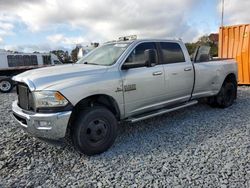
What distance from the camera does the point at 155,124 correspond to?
17.8 feet

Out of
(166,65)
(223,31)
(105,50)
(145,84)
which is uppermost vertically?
(223,31)

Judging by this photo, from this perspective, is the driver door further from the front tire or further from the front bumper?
the front bumper

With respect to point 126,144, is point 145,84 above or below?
above

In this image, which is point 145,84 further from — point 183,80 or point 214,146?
point 214,146

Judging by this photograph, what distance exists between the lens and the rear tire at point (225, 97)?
663 centimetres

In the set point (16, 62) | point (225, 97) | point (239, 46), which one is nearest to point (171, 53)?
point (225, 97)

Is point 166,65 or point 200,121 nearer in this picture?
point 166,65

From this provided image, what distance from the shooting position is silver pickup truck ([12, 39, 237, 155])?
11.9 feet

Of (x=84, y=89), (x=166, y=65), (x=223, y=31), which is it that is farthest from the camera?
(x=223, y=31)

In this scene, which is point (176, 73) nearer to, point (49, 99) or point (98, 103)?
point (98, 103)

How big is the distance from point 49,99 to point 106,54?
1780mm

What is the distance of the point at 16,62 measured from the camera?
1672 centimetres

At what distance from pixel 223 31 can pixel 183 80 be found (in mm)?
6628

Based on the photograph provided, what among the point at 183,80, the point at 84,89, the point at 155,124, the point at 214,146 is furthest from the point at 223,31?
the point at 84,89
